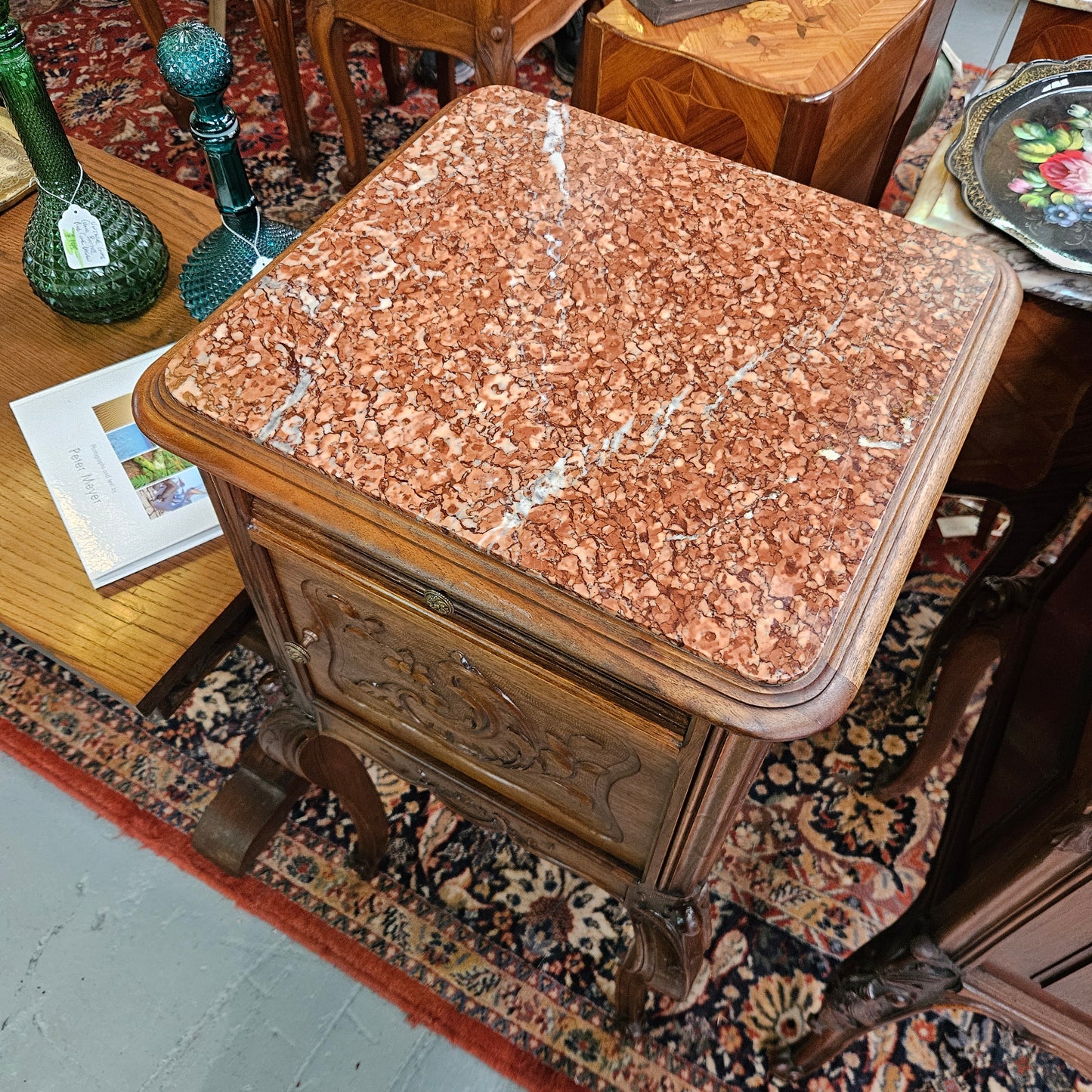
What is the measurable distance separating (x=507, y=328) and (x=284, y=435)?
168 millimetres

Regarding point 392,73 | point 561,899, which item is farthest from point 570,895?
point 392,73

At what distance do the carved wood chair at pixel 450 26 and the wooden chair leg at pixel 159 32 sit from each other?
0.37 m

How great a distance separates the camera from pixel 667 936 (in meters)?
0.77

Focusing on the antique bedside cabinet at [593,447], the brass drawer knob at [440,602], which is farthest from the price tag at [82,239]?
the brass drawer knob at [440,602]

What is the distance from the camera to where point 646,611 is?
49 cm

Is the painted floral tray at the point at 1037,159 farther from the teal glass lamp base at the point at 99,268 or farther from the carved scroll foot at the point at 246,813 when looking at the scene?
the carved scroll foot at the point at 246,813

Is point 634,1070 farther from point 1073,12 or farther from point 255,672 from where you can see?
point 1073,12

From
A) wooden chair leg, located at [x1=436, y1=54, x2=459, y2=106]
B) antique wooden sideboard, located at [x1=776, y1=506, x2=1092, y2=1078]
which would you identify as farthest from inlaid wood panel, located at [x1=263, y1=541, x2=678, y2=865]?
wooden chair leg, located at [x1=436, y1=54, x2=459, y2=106]

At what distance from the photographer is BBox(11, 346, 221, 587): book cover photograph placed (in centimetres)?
97

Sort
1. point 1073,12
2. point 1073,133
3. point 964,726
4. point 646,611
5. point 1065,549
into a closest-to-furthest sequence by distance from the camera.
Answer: point 646,611
point 1065,549
point 1073,133
point 1073,12
point 964,726

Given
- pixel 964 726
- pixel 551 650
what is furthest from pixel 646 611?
pixel 964 726

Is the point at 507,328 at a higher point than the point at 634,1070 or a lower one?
higher

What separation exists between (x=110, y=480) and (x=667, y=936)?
0.78m

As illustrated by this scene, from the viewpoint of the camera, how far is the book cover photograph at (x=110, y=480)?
971 mm
